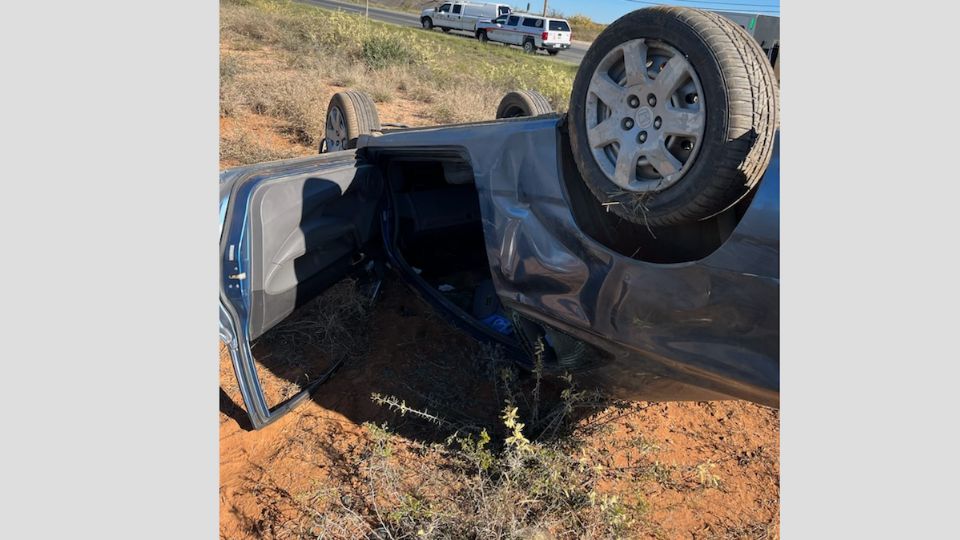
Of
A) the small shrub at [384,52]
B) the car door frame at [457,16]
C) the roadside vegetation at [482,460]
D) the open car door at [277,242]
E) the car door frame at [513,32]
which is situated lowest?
the roadside vegetation at [482,460]

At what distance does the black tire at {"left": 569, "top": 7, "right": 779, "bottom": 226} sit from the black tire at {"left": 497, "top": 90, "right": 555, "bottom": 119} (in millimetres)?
3351

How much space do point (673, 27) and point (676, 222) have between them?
59 centimetres

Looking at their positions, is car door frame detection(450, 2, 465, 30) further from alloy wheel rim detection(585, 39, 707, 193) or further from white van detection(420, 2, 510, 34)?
alloy wheel rim detection(585, 39, 707, 193)

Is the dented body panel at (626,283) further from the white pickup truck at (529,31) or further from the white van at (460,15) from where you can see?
the white van at (460,15)

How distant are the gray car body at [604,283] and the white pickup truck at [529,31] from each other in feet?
82.2

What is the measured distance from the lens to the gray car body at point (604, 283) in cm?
168

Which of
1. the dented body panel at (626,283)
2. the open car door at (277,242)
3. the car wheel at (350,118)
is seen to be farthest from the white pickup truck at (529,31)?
the dented body panel at (626,283)

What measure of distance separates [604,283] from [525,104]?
3.57m

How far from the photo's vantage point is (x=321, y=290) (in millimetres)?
3211

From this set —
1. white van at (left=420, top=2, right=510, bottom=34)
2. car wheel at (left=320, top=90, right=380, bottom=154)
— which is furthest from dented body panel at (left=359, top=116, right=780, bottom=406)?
white van at (left=420, top=2, right=510, bottom=34)

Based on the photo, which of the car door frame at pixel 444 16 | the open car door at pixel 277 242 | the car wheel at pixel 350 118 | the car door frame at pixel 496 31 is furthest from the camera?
the car door frame at pixel 444 16

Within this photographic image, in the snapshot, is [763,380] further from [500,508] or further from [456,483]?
[456,483]

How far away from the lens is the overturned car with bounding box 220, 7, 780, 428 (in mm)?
1688

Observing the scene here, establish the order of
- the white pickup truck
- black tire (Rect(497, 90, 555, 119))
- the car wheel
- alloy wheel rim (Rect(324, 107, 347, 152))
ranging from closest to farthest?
the car wheel
alloy wheel rim (Rect(324, 107, 347, 152))
black tire (Rect(497, 90, 555, 119))
the white pickup truck
